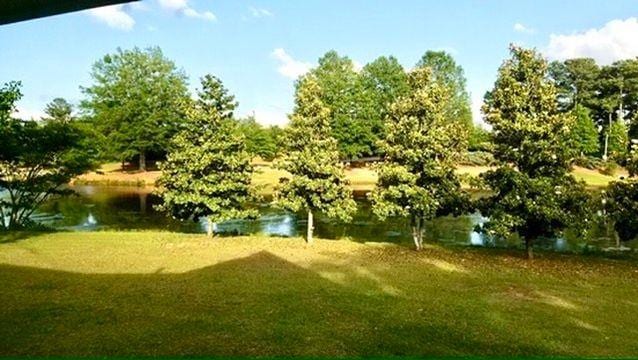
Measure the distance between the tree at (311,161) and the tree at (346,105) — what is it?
36.6m

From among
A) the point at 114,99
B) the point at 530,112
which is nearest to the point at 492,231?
the point at 530,112

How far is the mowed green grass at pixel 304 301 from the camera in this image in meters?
9.96

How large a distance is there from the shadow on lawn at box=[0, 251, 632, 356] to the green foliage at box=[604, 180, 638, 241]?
6.77 metres

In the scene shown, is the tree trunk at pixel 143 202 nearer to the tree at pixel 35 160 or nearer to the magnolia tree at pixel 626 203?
the tree at pixel 35 160

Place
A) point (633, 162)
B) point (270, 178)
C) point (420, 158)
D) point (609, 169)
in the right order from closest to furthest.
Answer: point (633, 162) → point (420, 158) → point (270, 178) → point (609, 169)

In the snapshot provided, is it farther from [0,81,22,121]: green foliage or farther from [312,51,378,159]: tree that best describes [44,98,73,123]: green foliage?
[0,81,22,121]: green foliage

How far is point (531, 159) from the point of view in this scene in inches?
798

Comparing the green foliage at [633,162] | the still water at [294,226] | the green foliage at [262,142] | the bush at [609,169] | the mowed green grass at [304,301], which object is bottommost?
the mowed green grass at [304,301]

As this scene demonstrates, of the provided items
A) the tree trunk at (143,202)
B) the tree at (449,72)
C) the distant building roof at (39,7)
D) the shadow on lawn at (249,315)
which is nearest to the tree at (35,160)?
the tree trunk at (143,202)

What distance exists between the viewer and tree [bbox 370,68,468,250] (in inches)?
891

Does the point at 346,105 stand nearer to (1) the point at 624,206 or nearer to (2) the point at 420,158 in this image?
(2) the point at 420,158

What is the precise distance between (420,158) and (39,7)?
808 inches

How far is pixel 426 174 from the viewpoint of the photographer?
2292cm

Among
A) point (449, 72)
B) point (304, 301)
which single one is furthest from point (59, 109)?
point (304, 301)
